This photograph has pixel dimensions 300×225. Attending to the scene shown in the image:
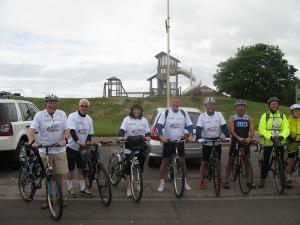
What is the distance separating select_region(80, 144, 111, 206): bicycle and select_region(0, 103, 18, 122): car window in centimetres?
325

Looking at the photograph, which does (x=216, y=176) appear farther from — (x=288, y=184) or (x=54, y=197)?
(x=54, y=197)

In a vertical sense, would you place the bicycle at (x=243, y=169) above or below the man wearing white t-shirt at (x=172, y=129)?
below

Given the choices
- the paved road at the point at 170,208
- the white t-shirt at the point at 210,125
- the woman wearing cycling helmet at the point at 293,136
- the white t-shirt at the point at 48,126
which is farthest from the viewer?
the woman wearing cycling helmet at the point at 293,136

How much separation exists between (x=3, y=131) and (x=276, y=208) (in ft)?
20.0

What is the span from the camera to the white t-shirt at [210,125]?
27.7ft

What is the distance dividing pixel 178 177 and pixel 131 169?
2.86 feet

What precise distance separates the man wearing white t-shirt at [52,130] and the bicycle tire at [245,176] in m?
3.19

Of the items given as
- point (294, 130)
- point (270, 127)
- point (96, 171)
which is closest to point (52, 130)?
point (96, 171)

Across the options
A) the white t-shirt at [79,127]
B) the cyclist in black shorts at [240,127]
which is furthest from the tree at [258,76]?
the white t-shirt at [79,127]

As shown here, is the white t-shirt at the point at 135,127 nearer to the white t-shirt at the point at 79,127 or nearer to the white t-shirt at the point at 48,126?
the white t-shirt at the point at 79,127

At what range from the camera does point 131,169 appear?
779 centimetres

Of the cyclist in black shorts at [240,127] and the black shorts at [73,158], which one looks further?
the cyclist in black shorts at [240,127]

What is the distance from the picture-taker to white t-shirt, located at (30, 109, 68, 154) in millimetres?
7176

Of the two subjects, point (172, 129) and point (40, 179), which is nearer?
point (40, 179)
